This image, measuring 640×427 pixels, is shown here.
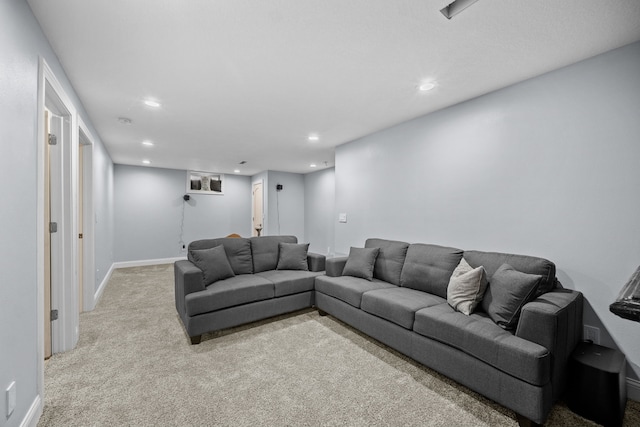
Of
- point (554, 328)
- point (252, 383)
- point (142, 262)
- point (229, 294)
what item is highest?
point (554, 328)

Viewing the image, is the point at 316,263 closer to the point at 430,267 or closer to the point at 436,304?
the point at 430,267

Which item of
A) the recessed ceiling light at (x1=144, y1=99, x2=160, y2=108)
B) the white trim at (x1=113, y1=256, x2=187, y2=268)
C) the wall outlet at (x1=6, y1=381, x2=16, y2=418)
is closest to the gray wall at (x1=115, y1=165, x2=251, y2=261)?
the white trim at (x1=113, y1=256, x2=187, y2=268)

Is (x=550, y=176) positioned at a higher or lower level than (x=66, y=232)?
higher

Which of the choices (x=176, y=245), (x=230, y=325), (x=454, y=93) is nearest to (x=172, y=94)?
(x=230, y=325)

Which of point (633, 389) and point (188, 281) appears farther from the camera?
point (188, 281)

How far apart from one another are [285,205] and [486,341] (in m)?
6.22

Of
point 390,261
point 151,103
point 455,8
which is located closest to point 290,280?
point 390,261

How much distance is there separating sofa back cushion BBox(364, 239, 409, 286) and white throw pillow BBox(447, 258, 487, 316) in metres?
0.84

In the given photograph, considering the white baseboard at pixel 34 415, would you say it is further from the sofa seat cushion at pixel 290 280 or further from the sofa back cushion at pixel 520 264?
the sofa back cushion at pixel 520 264

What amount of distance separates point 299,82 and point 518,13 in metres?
1.64

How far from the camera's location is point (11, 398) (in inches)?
54.4

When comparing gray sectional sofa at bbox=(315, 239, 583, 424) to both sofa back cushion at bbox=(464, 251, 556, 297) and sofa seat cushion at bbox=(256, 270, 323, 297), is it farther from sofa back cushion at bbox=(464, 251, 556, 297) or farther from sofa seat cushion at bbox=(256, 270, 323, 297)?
sofa seat cushion at bbox=(256, 270, 323, 297)

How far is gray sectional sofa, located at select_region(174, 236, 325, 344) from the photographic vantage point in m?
2.74

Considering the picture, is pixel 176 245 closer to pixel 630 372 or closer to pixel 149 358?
pixel 149 358
